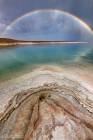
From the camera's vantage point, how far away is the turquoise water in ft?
6.29

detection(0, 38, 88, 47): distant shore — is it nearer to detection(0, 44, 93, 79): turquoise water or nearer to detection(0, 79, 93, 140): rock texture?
detection(0, 44, 93, 79): turquoise water

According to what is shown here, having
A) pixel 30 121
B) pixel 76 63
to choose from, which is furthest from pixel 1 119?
pixel 76 63

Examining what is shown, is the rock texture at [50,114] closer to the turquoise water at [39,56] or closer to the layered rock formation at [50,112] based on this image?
the layered rock formation at [50,112]

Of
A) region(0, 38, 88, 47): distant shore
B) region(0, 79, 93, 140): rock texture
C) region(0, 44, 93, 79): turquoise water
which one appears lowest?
region(0, 79, 93, 140): rock texture

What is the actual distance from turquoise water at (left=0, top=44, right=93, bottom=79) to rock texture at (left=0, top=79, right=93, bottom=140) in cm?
20

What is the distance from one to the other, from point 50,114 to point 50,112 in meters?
0.02

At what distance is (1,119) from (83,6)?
3.87 ft

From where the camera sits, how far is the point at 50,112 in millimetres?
1807

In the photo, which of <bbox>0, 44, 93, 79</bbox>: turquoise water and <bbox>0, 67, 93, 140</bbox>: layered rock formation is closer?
<bbox>0, 67, 93, 140</bbox>: layered rock formation

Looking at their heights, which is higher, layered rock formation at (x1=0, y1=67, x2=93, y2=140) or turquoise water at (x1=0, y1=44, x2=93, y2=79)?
turquoise water at (x1=0, y1=44, x2=93, y2=79)

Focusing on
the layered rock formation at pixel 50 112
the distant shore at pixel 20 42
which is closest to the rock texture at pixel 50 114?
the layered rock formation at pixel 50 112

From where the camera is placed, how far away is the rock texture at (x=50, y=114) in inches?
69.0

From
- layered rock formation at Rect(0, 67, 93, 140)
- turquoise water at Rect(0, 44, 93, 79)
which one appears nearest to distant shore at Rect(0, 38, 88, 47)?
turquoise water at Rect(0, 44, 93, 79)

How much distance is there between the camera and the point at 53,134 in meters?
1.77
